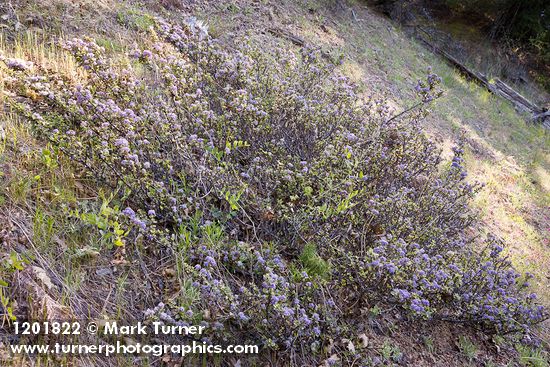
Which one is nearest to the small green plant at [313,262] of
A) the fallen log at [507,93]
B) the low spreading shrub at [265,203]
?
the low spreading shrub at [265,203]

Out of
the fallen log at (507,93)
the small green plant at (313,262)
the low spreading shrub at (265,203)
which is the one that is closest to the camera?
the low spreading shrub at (265,203)

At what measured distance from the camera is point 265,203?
11.1 feet

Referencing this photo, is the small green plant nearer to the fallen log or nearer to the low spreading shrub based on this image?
the low spreading shrub

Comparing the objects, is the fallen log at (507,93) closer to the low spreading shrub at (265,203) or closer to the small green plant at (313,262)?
the low spreading shrub at (265,203)

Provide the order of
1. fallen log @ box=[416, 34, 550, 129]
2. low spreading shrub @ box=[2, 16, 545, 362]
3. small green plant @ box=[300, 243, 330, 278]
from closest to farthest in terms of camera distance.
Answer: low spreading shrub @ box=[2, 16, 545, 362], small green plant @ box=[300, 243, 330, 278], fallen log @ box=[416, 34, 550, 129]

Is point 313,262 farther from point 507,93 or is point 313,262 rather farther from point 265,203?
point 507,93

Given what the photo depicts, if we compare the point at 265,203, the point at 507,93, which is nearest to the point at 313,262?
the point at 265,203

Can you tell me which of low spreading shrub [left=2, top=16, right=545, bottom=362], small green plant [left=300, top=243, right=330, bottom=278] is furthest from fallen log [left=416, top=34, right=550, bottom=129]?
small green plant [left=300, top=243, right=330, bottom=278]

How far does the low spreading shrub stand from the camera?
110 inches

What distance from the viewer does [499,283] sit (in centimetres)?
358

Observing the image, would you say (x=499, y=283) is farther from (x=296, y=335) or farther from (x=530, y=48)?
(x=530, y=48)

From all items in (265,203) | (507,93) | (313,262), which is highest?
(265,203)

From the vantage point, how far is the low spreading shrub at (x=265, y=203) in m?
2.80

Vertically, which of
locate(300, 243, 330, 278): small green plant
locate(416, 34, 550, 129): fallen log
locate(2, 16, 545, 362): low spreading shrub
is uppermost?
locate(2, 16, 545, 362): low spreading shrub
